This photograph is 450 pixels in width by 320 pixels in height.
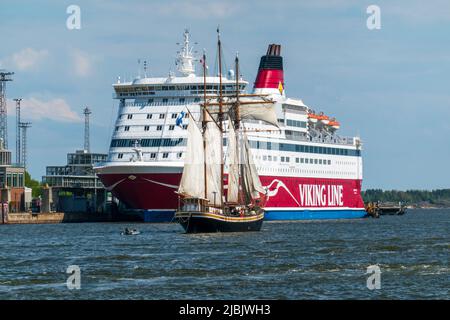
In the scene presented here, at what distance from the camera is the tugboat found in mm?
76688

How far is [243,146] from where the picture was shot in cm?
8750

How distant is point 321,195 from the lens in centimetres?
12212

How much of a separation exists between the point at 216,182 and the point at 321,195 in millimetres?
40735

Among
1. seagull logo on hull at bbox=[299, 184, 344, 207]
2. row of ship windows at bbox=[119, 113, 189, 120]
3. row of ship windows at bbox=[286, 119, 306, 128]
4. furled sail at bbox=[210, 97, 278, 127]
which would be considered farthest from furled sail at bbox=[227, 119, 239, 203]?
seagull logo on hull at bbox=[299, 184, 344, 207]

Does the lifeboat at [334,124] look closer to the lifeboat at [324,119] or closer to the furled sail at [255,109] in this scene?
the lifeboat at [324,119]

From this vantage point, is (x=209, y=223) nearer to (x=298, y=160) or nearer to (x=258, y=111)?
(x=258, y=111)

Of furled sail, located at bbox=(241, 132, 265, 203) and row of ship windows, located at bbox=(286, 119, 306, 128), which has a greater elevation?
row of ship windows, located at bbox=(286, 119, 306, 128)

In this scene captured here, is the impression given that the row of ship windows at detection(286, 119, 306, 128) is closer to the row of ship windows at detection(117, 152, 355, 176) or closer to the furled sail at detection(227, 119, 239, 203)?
the row of ship windows at detection(117, 152, 355, 176)

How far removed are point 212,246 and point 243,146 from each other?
2538cm

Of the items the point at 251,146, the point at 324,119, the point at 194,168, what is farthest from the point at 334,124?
the point at 194,168

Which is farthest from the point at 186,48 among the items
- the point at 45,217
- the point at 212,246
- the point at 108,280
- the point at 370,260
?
the point at 108,280

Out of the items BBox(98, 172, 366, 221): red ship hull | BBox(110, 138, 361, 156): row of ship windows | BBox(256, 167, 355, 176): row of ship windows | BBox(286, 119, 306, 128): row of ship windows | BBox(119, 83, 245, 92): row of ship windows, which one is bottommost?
BBox(98, 172, 366, 221): red ship hull
